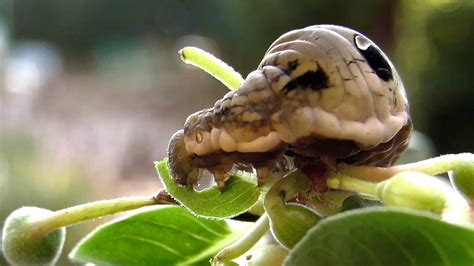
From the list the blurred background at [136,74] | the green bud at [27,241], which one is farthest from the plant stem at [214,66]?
the blurred background at [136,74]

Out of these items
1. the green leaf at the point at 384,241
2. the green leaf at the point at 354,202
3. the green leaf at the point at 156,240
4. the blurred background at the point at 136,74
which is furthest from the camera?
the blurred background at the point at 136,74

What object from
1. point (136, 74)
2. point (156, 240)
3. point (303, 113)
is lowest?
point (136, 74)

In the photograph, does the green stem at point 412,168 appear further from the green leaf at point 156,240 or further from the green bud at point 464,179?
the green leaf at point 156,240

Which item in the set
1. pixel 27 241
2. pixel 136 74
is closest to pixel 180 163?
pixel 27 241

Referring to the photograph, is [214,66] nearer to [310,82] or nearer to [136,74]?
[310,82]

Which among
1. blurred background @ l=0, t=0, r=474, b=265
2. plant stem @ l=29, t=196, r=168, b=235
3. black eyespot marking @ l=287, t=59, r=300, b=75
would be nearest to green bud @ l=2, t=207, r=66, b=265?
plant stem @ l=29, t=196, r=168, b=235

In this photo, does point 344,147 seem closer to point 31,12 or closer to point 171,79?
point 171,79
